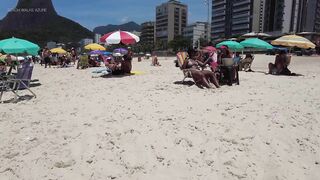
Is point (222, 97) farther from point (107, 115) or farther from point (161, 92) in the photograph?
point (107, 115)

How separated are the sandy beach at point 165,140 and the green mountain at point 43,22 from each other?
11521 centimetres

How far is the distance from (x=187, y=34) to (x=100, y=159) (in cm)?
13020

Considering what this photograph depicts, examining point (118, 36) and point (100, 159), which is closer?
point (100, 159)

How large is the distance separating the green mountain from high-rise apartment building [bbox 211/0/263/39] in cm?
5354

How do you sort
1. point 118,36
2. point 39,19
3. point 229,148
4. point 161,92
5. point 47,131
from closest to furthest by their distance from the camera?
point 229,148 → point 47,131 → point 161,92 → point 118,36 → point 39,19

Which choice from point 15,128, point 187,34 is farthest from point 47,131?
point 187,34

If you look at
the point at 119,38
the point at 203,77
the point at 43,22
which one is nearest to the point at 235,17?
the point at 43,22

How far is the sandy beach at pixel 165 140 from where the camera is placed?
131 inches

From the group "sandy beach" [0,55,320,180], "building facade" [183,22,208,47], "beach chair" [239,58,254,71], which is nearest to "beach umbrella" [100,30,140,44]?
"sandy beach" [0,55,320,180]

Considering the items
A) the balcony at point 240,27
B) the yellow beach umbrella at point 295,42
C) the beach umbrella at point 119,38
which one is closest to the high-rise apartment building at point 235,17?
the balcony at point 240,27

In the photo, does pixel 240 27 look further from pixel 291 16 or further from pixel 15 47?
pixel 15 47

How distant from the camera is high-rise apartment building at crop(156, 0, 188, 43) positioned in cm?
13438

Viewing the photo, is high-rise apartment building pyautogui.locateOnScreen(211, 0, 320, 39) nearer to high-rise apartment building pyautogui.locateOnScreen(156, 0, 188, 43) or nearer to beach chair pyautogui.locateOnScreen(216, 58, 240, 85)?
high-rise apartment building pyautogui.locateOnScreen(156, 0, 188, 43)

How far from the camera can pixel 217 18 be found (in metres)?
119
